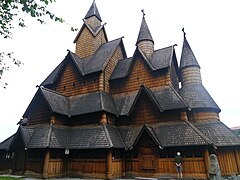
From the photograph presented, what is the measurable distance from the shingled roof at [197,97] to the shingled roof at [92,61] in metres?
7.97

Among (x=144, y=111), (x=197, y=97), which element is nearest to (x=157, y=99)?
(x=144, y=111)

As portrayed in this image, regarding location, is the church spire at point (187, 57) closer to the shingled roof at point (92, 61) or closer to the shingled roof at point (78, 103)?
the shingled roof at point (92, 61)

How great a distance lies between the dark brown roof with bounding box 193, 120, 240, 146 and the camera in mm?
13668

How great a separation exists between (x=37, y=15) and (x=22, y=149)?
547 inches

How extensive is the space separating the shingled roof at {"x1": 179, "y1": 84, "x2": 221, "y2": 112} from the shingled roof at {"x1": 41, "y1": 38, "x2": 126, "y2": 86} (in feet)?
26.2

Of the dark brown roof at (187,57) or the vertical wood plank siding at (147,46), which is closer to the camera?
the dark brown roof at (187,57)

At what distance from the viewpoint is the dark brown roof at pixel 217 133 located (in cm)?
1367

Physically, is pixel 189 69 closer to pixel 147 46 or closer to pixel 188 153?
pixel 147 46

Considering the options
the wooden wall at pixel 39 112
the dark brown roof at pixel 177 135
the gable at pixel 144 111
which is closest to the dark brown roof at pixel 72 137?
the wooden wall at pixel 39 112

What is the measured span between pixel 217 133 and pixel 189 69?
6982 millimetres

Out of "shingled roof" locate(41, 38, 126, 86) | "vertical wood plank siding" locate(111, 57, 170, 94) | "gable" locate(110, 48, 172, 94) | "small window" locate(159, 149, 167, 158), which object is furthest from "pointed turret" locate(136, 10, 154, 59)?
"small window" locate(159, 149, 167, 158)

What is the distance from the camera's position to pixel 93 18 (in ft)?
83.1

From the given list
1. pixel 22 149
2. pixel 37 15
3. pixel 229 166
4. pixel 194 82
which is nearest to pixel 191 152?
pixel 229 166

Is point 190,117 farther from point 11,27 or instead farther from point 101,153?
point 11,27
